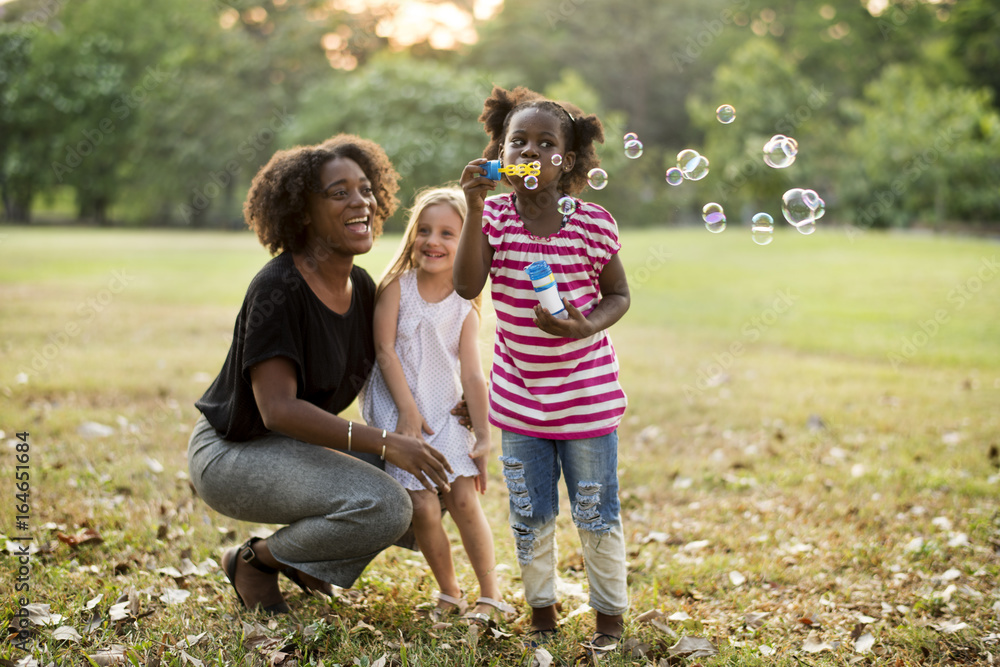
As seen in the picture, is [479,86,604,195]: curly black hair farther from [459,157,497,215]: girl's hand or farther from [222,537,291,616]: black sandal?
[222,537,291,616]: black sandal

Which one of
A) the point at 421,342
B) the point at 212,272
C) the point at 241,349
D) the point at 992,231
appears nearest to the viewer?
the point at 241,349

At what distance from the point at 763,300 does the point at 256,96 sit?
100ft

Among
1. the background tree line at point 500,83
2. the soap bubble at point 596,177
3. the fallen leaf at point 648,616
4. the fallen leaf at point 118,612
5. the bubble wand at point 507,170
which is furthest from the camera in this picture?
the background tree line at point 500,83

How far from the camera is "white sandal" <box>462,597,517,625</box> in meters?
2.99

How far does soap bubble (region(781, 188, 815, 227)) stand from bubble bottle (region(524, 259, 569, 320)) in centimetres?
129

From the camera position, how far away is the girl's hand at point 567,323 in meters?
2.60

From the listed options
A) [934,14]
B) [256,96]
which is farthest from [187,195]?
[934,14]

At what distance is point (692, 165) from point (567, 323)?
3.62ft

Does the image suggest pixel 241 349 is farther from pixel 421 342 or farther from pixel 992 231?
pixel 992 231

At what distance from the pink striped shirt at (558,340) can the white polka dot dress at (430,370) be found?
0.41m

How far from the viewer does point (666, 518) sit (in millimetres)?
4301

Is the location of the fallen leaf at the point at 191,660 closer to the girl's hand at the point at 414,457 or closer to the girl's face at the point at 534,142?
the girl's hand at the point at 414,457

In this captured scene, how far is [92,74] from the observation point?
123 feet

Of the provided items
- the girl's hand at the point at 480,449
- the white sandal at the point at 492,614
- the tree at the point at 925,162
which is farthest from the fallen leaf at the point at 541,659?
the tree at the point at 925,162
